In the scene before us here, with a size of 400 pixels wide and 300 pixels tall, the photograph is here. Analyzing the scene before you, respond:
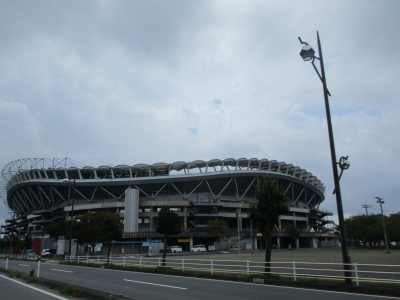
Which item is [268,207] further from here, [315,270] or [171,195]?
[171,195]

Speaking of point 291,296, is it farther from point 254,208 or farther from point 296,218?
point 296,218

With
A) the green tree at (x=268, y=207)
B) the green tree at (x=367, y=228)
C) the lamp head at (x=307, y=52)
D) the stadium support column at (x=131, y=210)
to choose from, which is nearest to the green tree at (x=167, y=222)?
the green tree at (x=268, y=207)

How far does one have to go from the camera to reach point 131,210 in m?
80.1

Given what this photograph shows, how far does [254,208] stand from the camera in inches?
810

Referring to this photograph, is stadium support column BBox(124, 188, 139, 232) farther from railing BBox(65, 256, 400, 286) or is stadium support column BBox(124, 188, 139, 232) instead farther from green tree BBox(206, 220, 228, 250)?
railing BBox(65, 256, 400, 286)

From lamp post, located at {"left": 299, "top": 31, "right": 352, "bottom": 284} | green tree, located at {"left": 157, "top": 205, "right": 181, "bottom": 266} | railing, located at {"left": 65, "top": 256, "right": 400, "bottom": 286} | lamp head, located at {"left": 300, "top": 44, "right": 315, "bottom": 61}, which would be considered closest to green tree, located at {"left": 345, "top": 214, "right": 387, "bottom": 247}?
railing, located at {"left": 65, "top": 256, "right": 400, "bottom": 286}

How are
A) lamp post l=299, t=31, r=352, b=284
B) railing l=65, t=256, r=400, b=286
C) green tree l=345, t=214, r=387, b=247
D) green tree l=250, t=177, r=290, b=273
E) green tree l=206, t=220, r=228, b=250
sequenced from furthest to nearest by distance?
green tree l=206, t=220, r=228, b=250 → green tree l=345, t=214, r=387, b=247 → green tree l=250, t=177, r=290, b=273 → railing l=65, t=256, r=400, b=286 → lamp post l=299, t=31, r=352, b=284

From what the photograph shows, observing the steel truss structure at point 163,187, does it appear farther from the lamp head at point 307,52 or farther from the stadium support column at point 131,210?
the lamp head at point 307,52

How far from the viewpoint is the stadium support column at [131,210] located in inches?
3095

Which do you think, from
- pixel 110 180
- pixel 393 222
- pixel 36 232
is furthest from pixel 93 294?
pixel 36 232

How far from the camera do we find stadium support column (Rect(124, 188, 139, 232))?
7862cm

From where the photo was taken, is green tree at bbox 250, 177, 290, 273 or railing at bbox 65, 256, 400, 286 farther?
green tree at bbox 250, 177, 290, 273

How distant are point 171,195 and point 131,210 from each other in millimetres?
13857

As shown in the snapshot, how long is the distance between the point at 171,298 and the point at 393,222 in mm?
68978
